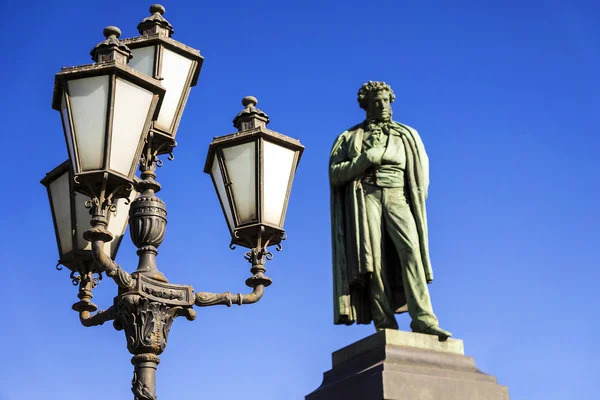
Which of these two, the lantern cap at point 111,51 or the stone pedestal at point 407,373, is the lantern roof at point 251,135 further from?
the stone pedestal at point 407,373

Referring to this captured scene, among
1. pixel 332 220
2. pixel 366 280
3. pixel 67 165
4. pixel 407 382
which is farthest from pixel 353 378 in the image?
pixel 67 165

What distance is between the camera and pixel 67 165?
8.46 metres

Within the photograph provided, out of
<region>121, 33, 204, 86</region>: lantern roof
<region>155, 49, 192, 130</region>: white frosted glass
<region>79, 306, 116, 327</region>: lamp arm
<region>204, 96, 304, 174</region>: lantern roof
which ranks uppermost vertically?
<region>121, 33, 204, 86</region>: lantern roof

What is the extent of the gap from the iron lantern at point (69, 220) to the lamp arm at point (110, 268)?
2.99 feet

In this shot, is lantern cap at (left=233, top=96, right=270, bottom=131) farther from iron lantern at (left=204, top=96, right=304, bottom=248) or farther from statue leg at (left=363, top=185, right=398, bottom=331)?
statue leg at (left=363, top=185, right=398, bottom=331)

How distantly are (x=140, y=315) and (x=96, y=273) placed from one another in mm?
1363

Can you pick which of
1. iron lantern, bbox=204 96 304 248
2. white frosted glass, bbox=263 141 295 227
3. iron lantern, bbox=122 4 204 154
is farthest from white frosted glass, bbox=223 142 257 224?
iron lantern, bbox=122 4 204 154

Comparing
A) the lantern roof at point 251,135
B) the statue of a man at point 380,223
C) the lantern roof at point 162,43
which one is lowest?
the statue of a man at point 380,223

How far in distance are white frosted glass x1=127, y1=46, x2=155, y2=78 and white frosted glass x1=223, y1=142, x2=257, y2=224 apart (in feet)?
3.41

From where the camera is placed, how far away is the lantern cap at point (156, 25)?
8820 millimetres

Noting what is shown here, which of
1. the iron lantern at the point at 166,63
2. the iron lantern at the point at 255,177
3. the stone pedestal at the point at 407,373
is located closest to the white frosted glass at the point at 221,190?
the iron lantern at the point at 255,177

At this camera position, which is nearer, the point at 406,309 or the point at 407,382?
the point at 407,382

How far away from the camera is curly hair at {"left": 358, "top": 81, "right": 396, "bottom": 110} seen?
27.7 ft

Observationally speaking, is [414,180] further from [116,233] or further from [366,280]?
[116,233]
